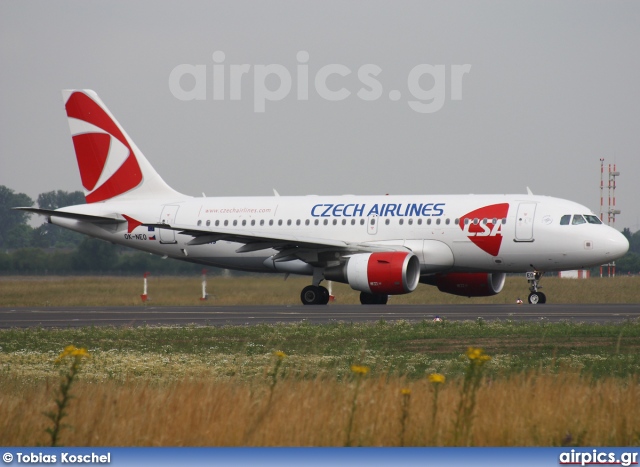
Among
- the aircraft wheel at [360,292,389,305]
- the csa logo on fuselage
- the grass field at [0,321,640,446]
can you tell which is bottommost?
the grass field at [0,321,640,446]

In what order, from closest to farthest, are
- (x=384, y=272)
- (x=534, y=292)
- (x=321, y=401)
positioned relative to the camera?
(x=321, y=401) → (x=384, y=272) → (x=534, y=292)

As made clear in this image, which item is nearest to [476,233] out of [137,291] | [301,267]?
[301,267]

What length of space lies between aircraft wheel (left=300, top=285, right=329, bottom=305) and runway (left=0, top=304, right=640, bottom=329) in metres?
2.30

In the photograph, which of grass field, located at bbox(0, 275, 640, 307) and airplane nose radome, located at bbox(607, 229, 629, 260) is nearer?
airplane nose radome, located at bbox(607, 229, 629, 260)

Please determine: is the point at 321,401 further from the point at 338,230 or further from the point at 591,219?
the point at 338,230

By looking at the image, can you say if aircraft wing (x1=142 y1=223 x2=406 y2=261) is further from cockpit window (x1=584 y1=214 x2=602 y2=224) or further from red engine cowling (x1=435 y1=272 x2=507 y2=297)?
cockpit window (x1=584 y1=214 x2=602 y2=224)

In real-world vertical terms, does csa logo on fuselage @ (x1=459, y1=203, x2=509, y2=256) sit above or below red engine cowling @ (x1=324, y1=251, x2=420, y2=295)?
above

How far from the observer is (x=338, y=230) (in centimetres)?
3441

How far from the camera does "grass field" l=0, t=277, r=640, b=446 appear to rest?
9445 millimetres

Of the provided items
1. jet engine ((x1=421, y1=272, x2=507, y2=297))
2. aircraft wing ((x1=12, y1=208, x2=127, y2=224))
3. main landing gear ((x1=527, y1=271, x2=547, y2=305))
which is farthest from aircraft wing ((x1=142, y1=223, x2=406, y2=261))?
aircraft wing ((x1=12, y1=208, x2=127, y2=224))

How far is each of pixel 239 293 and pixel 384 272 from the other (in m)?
8.87

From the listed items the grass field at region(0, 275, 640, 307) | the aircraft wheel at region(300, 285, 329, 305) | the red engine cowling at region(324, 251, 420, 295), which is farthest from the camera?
the grass field at region(0, 275, 640, 307)

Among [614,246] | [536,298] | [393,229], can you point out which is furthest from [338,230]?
[614,246]

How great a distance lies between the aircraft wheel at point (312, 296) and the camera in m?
33.2
